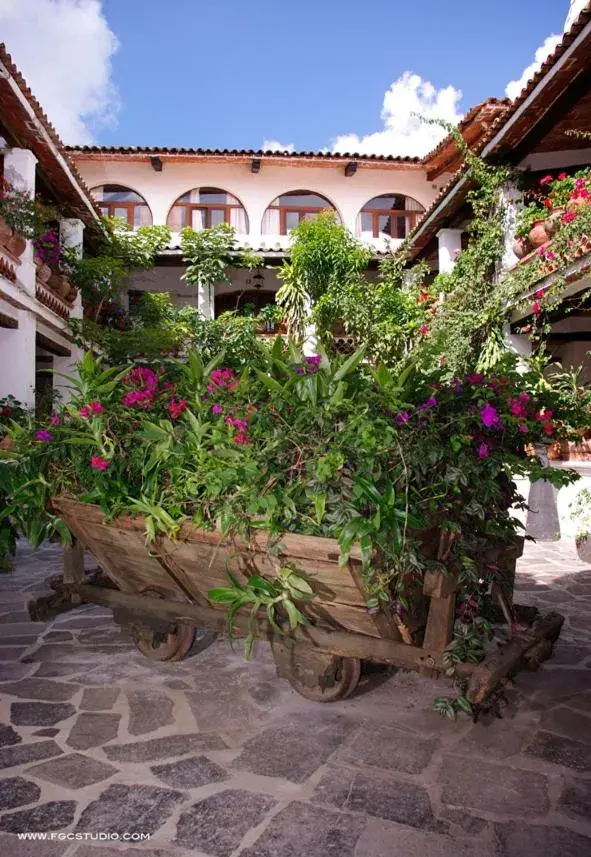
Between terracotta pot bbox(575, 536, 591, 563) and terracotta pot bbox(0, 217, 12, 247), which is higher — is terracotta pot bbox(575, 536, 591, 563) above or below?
below

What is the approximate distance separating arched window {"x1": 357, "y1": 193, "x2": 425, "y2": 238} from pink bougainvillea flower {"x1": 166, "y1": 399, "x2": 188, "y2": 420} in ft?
60.5

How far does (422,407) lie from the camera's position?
281 cm

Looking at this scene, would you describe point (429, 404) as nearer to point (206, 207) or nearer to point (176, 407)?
point (176, 407)

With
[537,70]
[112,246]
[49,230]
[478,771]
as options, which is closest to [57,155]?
[49,230]

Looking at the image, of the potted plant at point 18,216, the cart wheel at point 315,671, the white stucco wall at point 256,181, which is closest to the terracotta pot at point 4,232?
the potted plant at point 18,216

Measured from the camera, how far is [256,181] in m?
20.1

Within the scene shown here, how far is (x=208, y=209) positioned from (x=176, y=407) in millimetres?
18628

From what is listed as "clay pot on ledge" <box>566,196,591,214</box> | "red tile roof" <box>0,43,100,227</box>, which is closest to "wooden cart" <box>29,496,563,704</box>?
"clay pot on ledge" <box>566,196,591,214</box>

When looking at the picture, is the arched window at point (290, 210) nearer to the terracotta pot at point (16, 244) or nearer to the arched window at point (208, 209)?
the arched window at point (208, 209)

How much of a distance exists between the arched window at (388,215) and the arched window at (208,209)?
4.03m

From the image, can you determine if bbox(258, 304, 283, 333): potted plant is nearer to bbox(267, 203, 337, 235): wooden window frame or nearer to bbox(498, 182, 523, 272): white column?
bbox(267, 203, 337, 235): wooden window frame

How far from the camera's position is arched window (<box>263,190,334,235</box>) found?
20.3m

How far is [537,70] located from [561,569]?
6585 millimetres

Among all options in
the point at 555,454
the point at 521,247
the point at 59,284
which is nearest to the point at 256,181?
the point at 59,284
